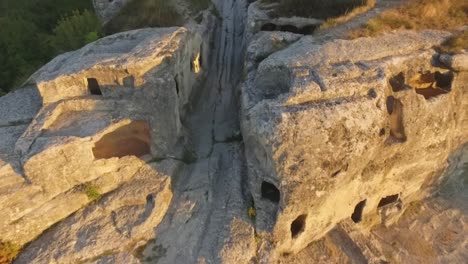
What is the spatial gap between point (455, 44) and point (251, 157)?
7735mm

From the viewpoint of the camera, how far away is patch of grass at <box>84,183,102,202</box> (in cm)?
1068

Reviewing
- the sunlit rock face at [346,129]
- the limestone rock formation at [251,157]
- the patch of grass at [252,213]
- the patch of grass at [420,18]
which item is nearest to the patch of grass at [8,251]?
the limestone rock formation at [251,157]

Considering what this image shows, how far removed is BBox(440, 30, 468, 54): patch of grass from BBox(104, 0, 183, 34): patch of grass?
439 inches

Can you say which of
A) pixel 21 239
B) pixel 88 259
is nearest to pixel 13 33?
pixel 21 239

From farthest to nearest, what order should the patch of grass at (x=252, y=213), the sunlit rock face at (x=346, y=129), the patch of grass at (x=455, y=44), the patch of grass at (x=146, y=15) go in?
the patch of grass at (x=146, y=15) < the patch of grass at (x=455, y=44) < the patch of grass at (x=252, y=213) < the sunlit rock face at (x=346, y=129)

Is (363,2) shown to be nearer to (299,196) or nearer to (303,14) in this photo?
(303,14)

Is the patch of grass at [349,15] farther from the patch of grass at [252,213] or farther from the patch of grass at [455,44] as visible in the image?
the patch of grass at [252,213]

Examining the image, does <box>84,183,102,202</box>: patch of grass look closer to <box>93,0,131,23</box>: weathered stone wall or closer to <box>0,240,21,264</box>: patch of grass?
<box>0,240,21,264</box>: patch of grass

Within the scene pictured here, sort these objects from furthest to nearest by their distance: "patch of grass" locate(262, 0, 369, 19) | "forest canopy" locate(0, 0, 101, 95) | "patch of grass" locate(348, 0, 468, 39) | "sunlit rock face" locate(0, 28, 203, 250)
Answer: "forest canopy" locate(0, 0, 101, 95) < "patch of grass" locate(262, 0, 369, 19) < "patch of grass" locate(348, 0, 468, 39) < "sunlit rock face" locate(0, 28, 203, 250)

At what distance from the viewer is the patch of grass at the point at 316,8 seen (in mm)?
15831

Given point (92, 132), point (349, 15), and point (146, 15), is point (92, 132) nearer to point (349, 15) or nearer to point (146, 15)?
point (146, 15)

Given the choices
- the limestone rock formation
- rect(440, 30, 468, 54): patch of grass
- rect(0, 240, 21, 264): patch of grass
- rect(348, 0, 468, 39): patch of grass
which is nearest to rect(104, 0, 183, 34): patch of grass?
the limestone rock formation

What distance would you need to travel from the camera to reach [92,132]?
1090 centimetres

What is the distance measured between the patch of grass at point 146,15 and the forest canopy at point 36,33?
140 cm
